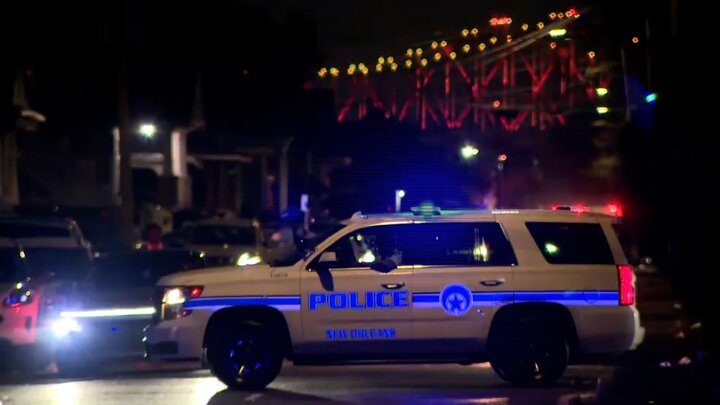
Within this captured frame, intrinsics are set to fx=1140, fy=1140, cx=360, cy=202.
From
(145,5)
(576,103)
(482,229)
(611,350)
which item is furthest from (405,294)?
(145,5)

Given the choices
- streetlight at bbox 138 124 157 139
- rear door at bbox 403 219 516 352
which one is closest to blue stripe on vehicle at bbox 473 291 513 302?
rear door at bbox 403 219 516 352

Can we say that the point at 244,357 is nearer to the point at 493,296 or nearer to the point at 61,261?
the point at 493,296

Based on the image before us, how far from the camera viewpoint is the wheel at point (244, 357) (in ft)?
35.1

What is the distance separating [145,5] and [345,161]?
83.3 ft

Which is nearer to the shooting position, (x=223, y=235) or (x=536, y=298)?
(x=536, y=298)

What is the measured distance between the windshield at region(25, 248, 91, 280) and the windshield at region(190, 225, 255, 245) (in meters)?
7.92

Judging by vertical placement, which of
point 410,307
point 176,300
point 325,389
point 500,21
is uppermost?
point 500,21

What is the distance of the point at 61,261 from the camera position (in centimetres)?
1548

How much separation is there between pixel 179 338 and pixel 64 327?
10.7 ft

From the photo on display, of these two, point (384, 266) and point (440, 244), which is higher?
point (440, 244)

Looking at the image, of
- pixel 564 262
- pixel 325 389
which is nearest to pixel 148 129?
pixel 325 389

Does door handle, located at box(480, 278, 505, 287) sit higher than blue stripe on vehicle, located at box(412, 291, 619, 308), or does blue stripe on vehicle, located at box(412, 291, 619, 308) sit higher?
door handle, located at box(480, 278, 505, 287)

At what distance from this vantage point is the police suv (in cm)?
1067

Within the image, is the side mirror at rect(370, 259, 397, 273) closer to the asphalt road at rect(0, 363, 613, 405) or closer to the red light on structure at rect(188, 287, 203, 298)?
the asphalt road at rect(0, 363, 613, 405)
